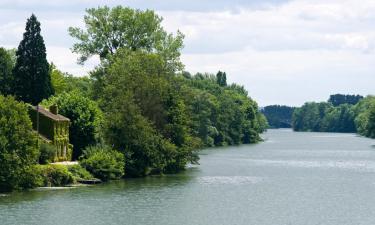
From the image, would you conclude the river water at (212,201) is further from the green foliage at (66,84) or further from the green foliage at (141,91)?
the green foliage at (66,84)

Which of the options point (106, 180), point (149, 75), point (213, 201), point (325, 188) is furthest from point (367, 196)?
point (149, 75)

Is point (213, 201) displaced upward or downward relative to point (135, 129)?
downward

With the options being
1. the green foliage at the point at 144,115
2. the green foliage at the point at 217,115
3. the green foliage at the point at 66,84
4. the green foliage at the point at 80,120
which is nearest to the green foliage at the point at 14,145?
the green foliage at the point at 144,115

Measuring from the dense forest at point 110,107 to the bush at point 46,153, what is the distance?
0.15 m

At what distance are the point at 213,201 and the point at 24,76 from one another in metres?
43.6

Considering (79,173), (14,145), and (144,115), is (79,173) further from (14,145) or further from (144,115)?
(144,115)

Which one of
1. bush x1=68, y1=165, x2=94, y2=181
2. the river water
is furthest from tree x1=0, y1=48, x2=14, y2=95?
bush x1=68, y1=165, x2=94, y2=181

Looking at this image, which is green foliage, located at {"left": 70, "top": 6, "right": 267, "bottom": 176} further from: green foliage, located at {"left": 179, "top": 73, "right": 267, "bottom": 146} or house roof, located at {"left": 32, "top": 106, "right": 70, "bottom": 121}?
green foliage, located at {"left": 179, "top": 73, "right": 267, "bottom": 146}

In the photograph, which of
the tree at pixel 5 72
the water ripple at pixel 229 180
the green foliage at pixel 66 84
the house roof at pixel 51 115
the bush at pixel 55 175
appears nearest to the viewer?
the bush at pixel 55 175

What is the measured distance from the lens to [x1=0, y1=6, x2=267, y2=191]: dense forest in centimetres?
7138

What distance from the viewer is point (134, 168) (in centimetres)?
8875

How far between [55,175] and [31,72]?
1207 inches

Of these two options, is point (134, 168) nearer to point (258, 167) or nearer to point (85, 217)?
point (258, 167)

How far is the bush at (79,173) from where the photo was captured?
258 ft
